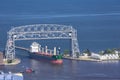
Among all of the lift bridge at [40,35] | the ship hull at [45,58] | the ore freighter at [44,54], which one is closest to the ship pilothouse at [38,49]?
the ore freighter at [44,54]

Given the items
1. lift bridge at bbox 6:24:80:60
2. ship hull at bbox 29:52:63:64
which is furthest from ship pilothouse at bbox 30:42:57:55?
lift bridge at bbox 6:24:80:60

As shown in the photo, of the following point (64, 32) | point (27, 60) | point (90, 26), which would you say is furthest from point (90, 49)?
point (90, 26)

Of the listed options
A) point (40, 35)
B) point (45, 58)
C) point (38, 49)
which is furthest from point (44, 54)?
point (40, 35)

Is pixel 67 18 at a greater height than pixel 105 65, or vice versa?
pixel 67 18

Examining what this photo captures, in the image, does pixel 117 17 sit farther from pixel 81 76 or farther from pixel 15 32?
pixel 81 76

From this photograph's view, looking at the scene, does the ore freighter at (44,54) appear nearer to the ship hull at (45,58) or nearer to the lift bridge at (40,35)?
the ship hull at (45,58)

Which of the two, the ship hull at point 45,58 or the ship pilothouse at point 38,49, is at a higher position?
the ship pilothouse at point 38,49

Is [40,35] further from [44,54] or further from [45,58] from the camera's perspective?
[45,58]

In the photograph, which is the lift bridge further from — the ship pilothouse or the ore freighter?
the ore freighter
